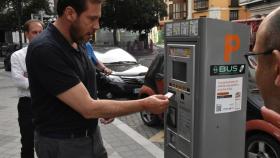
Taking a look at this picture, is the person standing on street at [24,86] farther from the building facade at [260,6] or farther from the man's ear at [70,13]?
the building facade at [260,6]

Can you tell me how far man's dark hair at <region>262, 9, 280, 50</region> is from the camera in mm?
1414

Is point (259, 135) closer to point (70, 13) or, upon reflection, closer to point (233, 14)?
point (70, 13)

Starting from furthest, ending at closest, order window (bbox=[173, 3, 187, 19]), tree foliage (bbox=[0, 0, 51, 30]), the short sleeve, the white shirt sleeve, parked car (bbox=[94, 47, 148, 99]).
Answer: window (bbox=[173, 3, 187, 19]) → tree foliage (bbox=[0, 0, 51, 30]) → parked car (bbox=[94, 47, 148, 99]) → the white shirt sleeve → the short sleeve

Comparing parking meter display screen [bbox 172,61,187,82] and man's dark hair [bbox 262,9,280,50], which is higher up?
man's dark hair [bbox 262,9,280,50]

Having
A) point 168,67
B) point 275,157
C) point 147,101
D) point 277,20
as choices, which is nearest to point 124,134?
point 275,157

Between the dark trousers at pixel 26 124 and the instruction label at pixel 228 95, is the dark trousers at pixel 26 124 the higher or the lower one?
the lower one

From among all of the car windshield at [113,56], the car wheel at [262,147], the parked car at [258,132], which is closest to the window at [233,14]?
the car windshield at [113,56]

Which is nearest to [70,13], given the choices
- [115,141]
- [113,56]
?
[115,141]

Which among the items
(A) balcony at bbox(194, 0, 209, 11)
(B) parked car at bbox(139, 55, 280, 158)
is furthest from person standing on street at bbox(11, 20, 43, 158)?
(A) balcony at bbox(194, 0, 209, 11)

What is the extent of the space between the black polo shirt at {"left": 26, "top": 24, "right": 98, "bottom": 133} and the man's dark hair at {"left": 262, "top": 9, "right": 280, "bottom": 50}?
1.30 m

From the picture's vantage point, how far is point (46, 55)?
247 centimetres

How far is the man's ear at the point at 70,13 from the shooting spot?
98.3 inches

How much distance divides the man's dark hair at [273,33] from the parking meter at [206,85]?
1476 mm

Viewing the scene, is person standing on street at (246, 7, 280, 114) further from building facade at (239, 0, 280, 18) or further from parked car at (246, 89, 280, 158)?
building facade at (239, 0, 280, 18)
